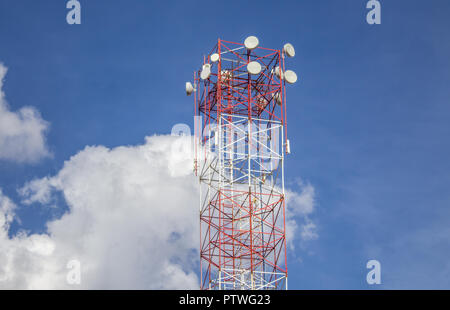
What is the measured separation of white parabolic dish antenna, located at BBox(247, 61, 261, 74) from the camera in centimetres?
6253

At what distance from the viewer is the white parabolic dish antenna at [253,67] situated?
62.5 meters

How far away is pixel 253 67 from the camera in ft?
206

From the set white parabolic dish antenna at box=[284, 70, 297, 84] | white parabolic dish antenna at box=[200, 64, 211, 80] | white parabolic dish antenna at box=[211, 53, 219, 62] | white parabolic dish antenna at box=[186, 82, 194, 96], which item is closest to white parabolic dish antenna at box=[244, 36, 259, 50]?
white parabolic dish antenna at box=[211, 53, 219, 62]

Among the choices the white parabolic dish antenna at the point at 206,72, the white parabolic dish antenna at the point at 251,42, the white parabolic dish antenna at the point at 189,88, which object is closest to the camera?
the white parabolic dish antenna at the point at 251,42

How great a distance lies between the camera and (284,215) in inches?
2389

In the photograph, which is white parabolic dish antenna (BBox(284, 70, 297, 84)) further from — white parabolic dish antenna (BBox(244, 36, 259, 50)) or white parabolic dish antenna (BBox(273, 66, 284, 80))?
white parabolic dish antenna (BBox(244, 36, 259, 50))
